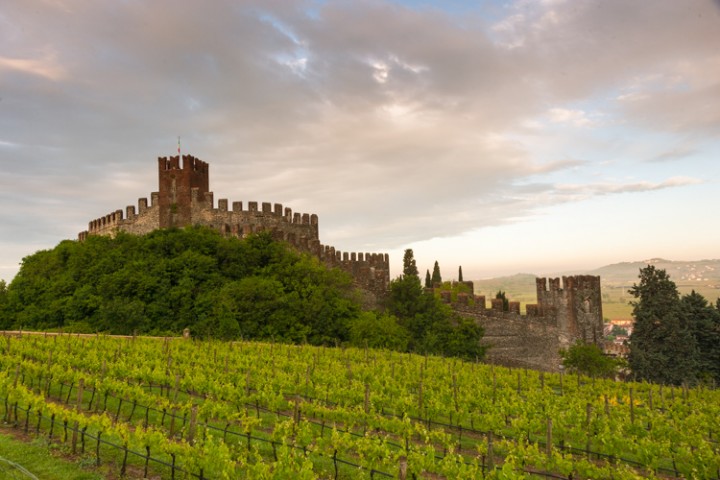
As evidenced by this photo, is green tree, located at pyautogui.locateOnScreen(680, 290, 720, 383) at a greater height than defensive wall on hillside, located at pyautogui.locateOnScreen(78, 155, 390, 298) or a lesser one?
lesser

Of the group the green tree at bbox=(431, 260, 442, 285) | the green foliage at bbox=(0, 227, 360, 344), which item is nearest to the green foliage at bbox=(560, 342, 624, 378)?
the green foliage at bbox=(0, 227, 360, 344)

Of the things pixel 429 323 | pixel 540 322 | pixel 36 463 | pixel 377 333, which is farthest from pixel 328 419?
pixel 540 322

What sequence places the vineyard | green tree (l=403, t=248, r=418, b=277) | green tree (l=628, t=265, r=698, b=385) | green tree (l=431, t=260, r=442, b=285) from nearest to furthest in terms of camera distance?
the vineyard, green tree (l=628, t=265, r=698, b=385), green tree (l=403, t=248, r=418, b=277), green tree (l=431, t=260, r=442, b=285)

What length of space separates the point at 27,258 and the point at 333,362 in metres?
30.9

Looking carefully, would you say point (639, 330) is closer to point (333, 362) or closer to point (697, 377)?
point (697, 377)

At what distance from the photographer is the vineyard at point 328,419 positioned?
953cm

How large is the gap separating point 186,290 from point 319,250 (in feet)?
34.1

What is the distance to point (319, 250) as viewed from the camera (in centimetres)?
3912

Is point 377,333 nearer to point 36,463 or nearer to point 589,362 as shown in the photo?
point 589,362

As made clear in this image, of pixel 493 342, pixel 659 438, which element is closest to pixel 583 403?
pixel 659 438

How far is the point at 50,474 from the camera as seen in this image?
9.29 meters

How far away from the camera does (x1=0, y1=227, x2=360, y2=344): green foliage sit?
104 ft

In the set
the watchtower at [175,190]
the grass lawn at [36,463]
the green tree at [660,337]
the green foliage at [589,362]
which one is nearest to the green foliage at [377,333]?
the green foliage at [589,362]

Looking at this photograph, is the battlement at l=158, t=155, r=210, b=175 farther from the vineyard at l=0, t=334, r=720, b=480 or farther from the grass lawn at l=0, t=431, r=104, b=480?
the grass lawn at l=0, t=431, r=104, b=480
